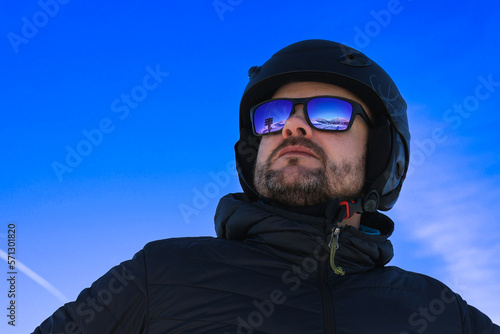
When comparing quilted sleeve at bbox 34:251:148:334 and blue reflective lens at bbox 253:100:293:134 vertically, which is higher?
blue reflective lens at bbox 253:100:293:134

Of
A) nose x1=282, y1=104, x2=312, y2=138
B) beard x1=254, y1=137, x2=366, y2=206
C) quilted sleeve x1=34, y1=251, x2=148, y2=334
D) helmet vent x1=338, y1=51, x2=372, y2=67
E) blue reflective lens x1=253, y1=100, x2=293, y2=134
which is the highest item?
helmet vent x1=338, y1=51, x2=372, y2=67

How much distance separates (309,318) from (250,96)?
186 centimetres

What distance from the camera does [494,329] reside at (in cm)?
247

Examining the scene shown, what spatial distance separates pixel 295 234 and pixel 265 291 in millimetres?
381

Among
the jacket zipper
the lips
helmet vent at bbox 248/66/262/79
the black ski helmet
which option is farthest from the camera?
helmet vent at bbox 248/66/262/79

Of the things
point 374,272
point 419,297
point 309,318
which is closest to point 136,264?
point 309,318

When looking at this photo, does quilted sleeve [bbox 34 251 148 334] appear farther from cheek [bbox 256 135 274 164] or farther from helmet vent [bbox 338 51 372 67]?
helmet vent [bbox 338 51 372 67]

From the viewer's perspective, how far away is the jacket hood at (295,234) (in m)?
2.38

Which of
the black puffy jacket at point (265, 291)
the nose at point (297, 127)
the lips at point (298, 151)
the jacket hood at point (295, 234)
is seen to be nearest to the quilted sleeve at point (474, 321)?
the black puffy jacket at point (265, 291)

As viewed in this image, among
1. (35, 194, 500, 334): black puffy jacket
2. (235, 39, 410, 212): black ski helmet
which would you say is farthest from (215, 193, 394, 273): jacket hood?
(235, 39, 410, 212): black ski helmet

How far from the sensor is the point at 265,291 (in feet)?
7.06

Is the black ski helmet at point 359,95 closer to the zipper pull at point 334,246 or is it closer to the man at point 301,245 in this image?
the man at point 301,245

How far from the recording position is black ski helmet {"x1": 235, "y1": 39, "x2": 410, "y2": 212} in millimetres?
3016

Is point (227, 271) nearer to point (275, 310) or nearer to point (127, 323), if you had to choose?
point (275, 310)
